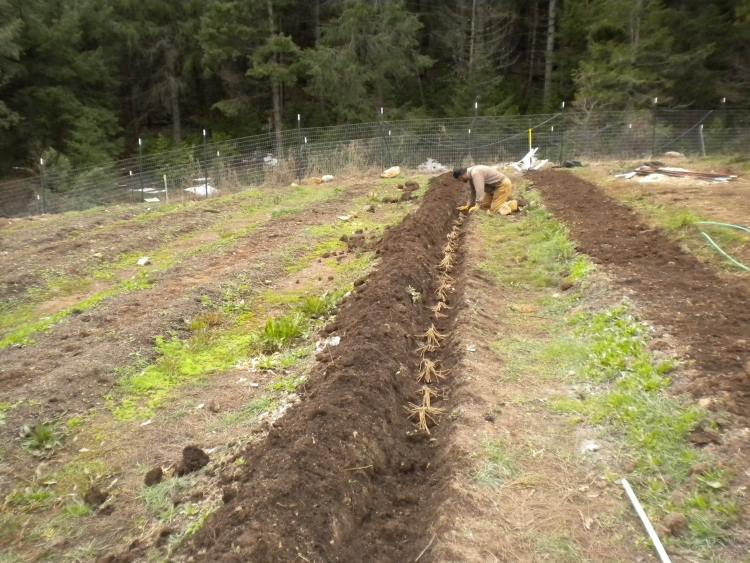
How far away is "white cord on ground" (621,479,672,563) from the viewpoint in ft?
9.59

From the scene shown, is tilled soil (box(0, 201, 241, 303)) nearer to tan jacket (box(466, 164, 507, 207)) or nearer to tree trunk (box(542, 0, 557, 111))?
tan jacket (box(466, 164, 507, 207))

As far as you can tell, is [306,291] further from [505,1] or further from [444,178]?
[505,1]

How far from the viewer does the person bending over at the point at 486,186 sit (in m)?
10.9

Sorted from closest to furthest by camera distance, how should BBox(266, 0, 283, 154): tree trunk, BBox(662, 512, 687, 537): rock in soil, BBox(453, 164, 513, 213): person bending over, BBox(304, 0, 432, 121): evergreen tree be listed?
BBox(662, 512, 687, 537): rock in soil, BBox(453, 164, 513, 213): person bending over, BBox(304, 0, 432, 121): evergreen tree, BBox(266, 0, 283, 154): tree trunk

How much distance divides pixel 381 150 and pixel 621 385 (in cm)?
1518

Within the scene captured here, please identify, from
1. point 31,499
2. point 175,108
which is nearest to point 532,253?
point 31,499

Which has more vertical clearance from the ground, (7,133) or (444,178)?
(7,133)

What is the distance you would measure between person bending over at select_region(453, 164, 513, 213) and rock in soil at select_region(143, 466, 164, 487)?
26.8 feet

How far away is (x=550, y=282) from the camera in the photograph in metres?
7.12

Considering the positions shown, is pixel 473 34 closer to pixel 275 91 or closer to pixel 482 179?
pixel 275 91

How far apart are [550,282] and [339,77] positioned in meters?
19.3

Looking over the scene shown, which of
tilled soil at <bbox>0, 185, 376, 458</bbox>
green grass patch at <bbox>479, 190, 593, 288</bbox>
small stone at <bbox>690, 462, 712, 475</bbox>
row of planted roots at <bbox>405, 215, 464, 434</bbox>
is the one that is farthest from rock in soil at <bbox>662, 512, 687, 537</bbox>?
tilled soil at <bbox>0, 185, 376, 458</bbox>

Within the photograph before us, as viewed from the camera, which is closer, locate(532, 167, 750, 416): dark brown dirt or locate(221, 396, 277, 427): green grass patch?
locate(532, 167, 750, 416): dark brown dirt

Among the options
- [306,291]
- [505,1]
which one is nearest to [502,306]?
[306,291]
